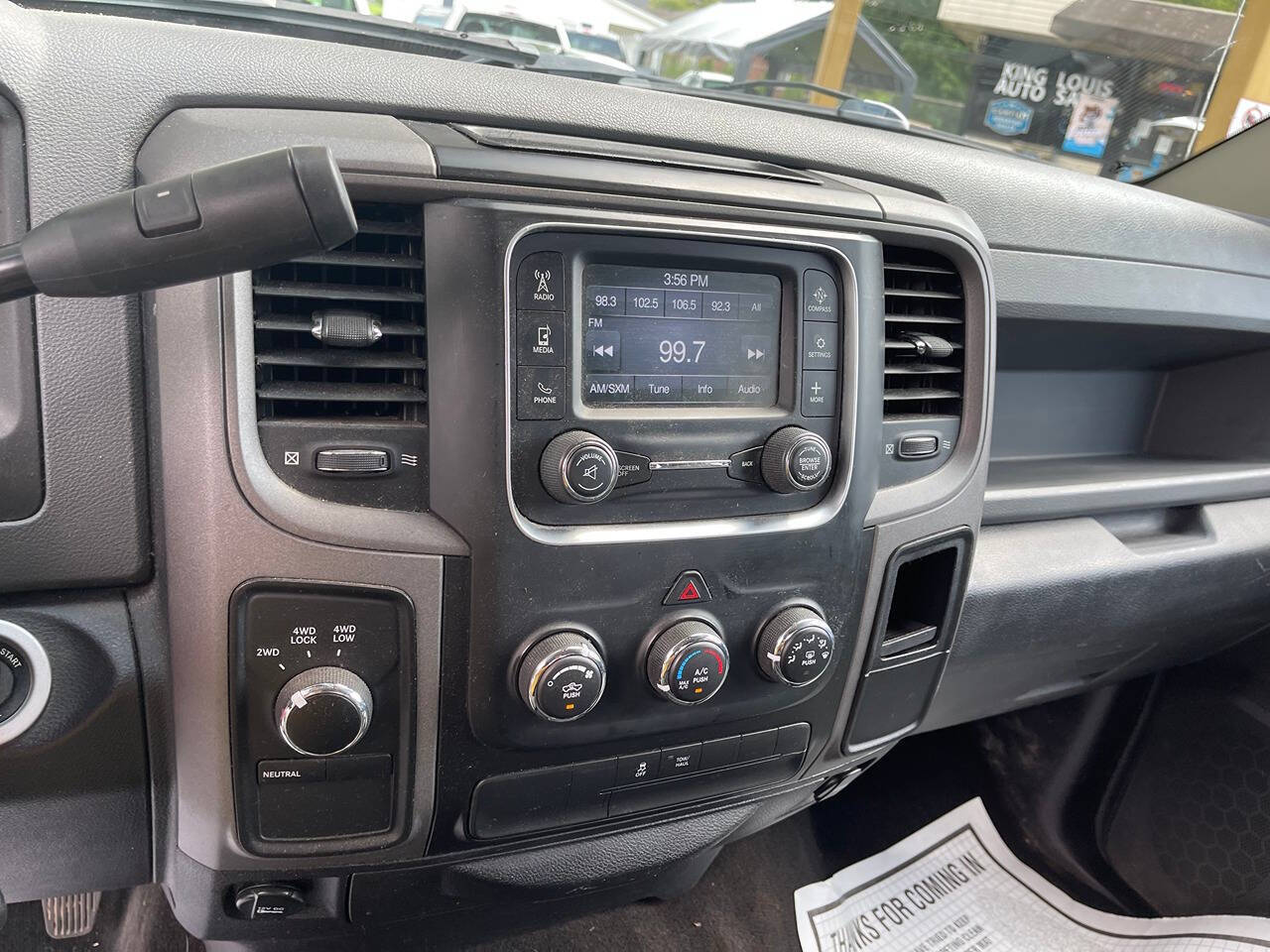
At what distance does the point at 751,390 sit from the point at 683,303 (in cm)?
9

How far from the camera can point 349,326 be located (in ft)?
1.96

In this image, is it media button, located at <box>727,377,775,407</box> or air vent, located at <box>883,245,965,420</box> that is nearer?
media button, located at <box>727,377,775,407</box>

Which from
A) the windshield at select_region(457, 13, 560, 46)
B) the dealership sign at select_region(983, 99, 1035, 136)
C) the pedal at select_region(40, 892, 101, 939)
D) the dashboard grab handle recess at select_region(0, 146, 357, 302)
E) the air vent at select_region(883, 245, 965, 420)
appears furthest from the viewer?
the dealership sign at select_region(983, 99, 1035, 136)

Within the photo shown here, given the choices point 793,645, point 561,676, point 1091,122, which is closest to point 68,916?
point 561,676

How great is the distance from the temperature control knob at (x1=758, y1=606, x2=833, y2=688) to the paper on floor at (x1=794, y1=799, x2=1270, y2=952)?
2.12ft

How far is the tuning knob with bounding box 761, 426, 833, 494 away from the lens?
703 millimetres

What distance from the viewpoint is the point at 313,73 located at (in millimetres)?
661

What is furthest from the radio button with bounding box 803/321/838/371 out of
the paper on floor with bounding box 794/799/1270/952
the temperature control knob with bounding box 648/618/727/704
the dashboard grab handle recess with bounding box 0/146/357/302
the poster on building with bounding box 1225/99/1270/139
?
the poster on building with bounding box 1225/99/1270/139

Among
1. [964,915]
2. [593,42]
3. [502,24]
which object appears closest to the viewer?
[964,915]

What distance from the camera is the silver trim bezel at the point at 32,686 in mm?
657

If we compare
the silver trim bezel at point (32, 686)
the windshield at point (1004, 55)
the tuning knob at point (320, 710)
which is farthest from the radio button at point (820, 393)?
the windshield at point (1004, 55)

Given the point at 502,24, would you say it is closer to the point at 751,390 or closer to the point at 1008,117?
the point at 1008,117

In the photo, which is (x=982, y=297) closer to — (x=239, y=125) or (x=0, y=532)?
(x=239, y=125)

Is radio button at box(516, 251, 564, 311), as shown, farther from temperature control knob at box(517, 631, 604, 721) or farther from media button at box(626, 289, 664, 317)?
temperature control knob at box(517, 631, 604, 721)
